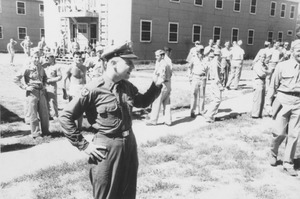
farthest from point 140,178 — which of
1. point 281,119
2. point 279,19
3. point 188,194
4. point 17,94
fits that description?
point 279,19

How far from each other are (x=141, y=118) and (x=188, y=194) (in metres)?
4.95

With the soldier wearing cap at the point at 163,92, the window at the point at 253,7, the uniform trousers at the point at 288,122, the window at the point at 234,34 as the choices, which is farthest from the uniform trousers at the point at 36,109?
the window at the point at 253,7

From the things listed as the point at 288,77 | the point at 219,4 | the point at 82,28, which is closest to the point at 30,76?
the point at 288,77

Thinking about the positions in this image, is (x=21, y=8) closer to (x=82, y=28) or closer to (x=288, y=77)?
(x=82, y=28)

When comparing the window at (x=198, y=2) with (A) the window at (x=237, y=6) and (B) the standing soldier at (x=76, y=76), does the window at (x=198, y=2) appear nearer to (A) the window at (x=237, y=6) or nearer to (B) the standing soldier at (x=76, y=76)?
(A) the window at (x=237, y=6)

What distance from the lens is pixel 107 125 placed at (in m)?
2.88

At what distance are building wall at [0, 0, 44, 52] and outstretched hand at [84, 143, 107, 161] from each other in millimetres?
36665

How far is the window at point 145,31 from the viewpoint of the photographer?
23.2m

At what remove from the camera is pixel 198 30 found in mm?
27203

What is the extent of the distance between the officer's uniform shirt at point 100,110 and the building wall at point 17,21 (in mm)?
36543

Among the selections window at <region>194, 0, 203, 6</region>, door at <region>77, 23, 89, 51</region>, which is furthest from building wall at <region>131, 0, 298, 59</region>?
door at <region>77, 23, 89, 51</region>

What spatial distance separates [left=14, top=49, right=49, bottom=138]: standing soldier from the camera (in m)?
6.96

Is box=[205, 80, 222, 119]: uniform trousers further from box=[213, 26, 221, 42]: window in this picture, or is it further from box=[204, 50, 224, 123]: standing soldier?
box=[213, 26, 221, 42]: window

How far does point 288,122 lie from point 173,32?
67.7ft
